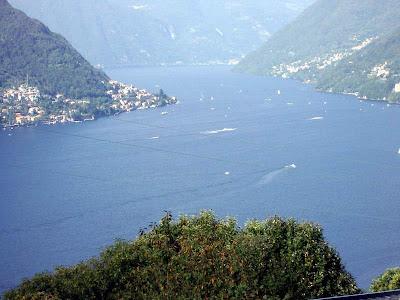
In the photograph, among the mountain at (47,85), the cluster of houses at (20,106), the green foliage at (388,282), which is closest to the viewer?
the green foliage at (388,282)

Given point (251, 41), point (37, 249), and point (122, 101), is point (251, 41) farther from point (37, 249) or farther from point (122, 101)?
point (37, 249)

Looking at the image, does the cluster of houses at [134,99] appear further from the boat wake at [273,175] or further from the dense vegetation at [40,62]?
the boat wake at [273,175]

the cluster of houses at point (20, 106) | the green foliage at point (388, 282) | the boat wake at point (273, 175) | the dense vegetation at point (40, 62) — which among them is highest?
the dense vegetation at point (40, 62)

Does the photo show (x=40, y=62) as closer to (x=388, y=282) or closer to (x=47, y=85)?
(x=47, y=85)

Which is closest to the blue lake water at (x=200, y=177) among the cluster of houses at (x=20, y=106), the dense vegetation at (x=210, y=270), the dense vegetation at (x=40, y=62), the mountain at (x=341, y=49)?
the cluster of houses at (x=20, y=106)

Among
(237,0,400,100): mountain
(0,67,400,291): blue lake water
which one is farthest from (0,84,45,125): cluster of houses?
(237,0,400,100): mountain

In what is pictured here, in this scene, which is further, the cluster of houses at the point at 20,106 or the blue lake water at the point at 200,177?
the cluster of houses at the point at 20,106

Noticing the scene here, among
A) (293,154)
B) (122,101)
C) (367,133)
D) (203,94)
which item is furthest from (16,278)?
(203,94)

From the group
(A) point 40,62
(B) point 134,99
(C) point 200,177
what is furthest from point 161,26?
(C) point 200,177
